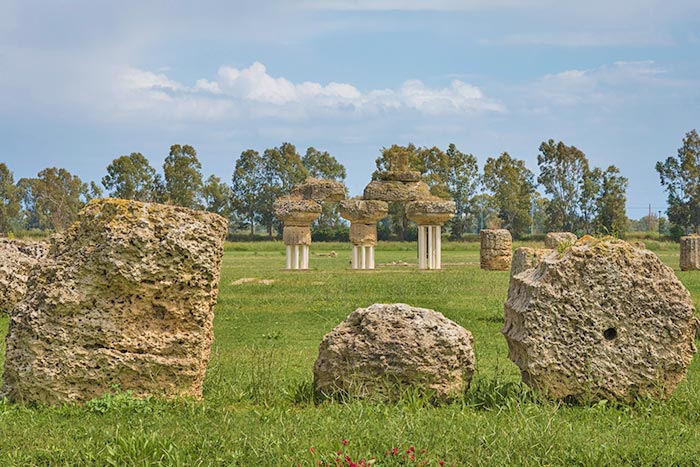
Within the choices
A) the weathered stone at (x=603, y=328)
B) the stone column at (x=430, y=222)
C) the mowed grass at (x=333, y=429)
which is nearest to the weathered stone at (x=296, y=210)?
the stone column at (x=430, y=222)

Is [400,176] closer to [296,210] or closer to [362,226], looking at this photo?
[362,226]

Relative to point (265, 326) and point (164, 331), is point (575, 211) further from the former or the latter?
point (164, 331)

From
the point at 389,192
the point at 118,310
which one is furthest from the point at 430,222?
the point at 118,310

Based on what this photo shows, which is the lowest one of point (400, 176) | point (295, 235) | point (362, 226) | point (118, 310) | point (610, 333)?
point (610, 333)

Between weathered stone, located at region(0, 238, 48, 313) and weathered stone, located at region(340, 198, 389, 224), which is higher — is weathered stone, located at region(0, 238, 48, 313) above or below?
Result: below

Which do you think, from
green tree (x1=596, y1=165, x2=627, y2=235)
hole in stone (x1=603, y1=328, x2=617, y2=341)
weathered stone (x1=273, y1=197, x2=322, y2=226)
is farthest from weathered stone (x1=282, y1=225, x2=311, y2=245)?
green tree (x1=596, y1=165, x2=627, y2=235)

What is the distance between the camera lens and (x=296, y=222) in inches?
1249

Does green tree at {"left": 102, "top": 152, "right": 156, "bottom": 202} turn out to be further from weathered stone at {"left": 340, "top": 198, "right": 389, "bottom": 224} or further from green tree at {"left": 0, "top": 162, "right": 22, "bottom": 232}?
weathered stone at {"left": 340, "top": 198, "right": 389, "bottom": 224}

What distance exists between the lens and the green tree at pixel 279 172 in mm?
88562

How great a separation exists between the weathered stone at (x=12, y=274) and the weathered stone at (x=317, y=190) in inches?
609

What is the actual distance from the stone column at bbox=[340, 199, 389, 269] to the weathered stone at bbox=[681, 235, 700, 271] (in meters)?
11.4

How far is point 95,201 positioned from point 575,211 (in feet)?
254

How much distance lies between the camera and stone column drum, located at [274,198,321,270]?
31.3 metres

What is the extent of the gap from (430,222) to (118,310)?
2555cm
